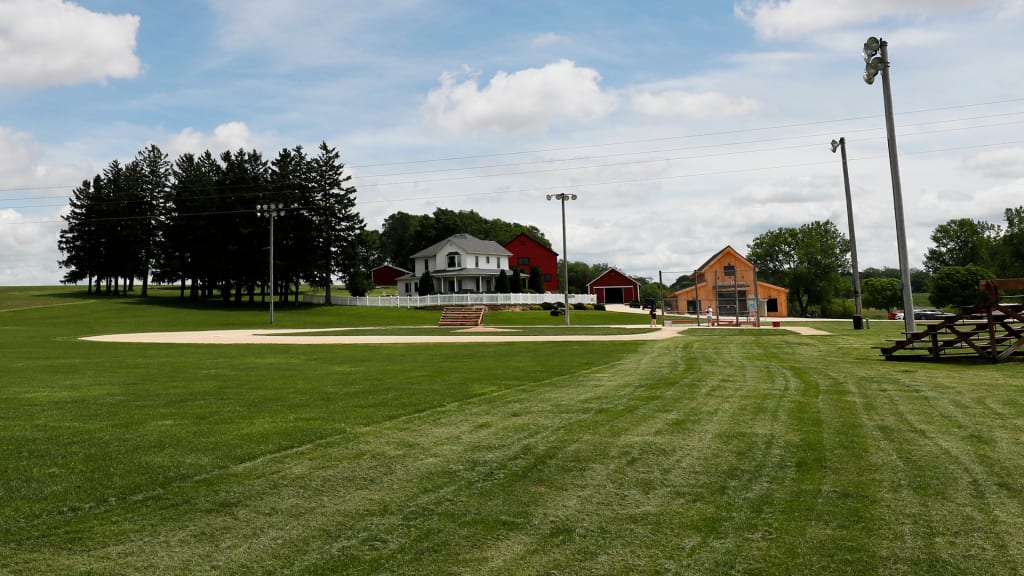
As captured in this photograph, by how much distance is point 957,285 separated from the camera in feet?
262

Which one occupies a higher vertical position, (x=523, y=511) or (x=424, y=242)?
(x=424, y=242)

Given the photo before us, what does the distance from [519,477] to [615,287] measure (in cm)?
7970

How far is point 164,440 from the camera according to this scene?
7.87 meters

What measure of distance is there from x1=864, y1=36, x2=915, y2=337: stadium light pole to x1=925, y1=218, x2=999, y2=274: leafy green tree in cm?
10774

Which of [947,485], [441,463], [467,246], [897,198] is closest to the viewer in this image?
[947,485]

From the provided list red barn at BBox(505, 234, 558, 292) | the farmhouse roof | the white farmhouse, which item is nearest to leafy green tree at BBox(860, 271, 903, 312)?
red barn at BBox(505, 234, 558, 292)

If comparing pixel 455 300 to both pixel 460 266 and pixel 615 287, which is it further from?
pixel 615 287

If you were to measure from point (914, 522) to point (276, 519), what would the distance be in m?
4.75

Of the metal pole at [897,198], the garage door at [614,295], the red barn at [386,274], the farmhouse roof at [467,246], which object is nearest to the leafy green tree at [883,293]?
the garage door at [614,295]

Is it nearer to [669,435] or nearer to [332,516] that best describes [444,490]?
[332,516]

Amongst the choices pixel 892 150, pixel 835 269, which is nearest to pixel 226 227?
pixel 892 150

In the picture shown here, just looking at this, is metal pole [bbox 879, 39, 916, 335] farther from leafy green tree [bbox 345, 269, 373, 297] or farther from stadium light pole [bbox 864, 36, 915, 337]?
leafy green tree [bbox 345, 269, 373, 297]

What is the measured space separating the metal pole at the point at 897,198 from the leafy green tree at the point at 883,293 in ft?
241

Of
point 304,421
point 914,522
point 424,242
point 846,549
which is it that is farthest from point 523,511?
point 424,242
